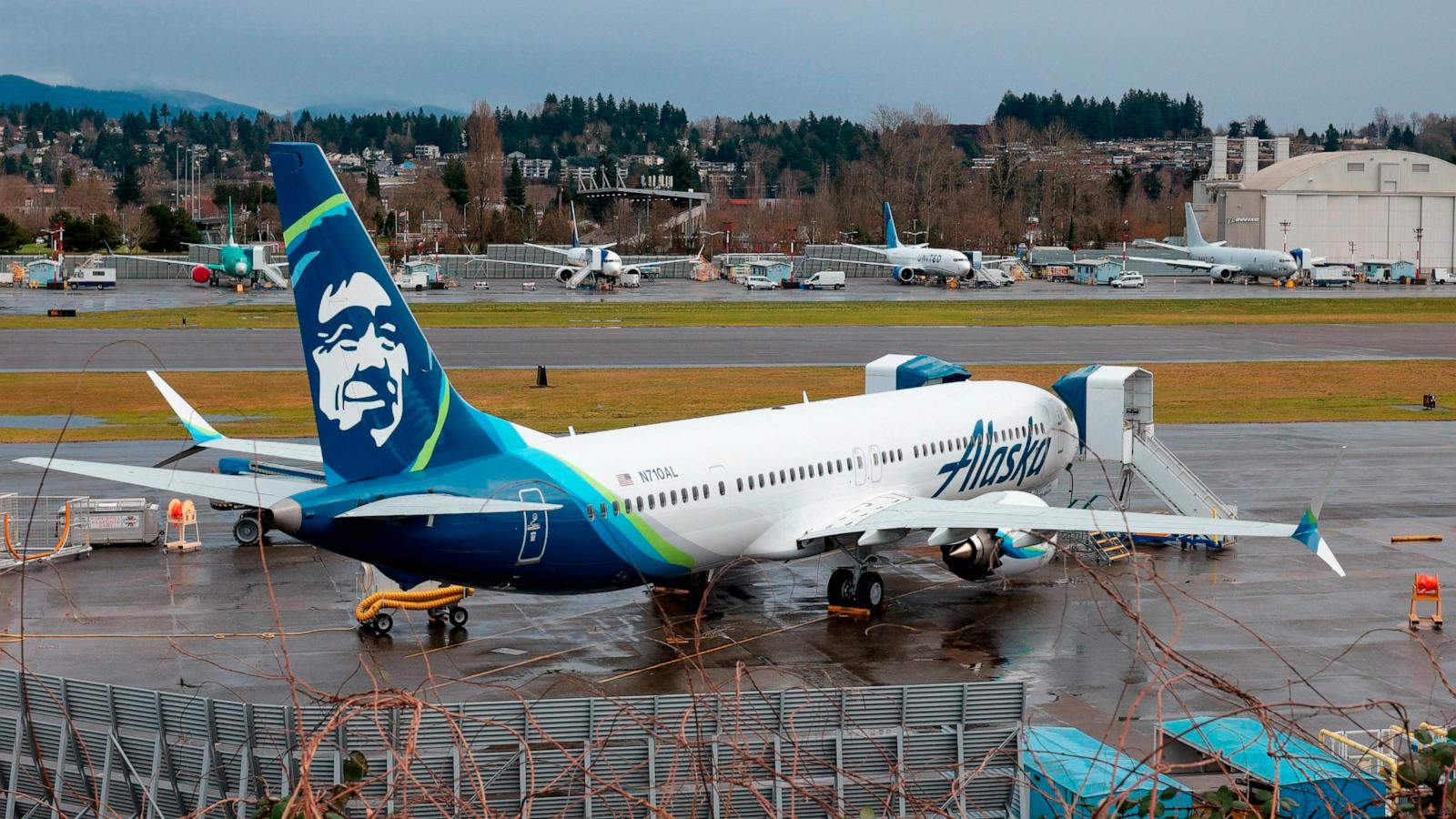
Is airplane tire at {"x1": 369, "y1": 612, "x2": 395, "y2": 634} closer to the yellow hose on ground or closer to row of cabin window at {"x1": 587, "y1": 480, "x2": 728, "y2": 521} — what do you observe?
the yellow hose on ground

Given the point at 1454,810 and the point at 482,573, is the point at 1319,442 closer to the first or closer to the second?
the point at 482,573

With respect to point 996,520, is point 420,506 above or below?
above

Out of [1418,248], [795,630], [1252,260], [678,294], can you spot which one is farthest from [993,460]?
[1418,248]

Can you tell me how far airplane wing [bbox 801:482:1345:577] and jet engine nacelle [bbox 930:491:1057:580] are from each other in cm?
67

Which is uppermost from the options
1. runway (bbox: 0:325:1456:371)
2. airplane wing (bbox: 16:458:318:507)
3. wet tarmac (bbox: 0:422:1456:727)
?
airplane wing (bbox: 16:458:318:507)

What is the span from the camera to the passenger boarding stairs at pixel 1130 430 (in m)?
40.9

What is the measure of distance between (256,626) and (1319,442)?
4103 centimetres

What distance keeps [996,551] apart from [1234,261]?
6021 inches

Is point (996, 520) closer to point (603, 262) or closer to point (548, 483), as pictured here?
point (548, 483)

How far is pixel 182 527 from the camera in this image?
38.8 m

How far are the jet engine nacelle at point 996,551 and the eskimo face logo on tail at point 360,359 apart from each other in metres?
12.9

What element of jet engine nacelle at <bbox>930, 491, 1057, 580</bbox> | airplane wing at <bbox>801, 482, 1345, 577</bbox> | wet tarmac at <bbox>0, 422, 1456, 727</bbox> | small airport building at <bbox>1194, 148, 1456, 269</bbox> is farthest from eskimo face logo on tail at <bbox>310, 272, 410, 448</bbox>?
small airport building at <bbox>1194, 148, 1456, 269</bbox>

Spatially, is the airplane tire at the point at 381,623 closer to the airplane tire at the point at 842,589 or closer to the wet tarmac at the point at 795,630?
the wet tarmac at the point at 795,630

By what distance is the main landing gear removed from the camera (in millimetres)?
32219
